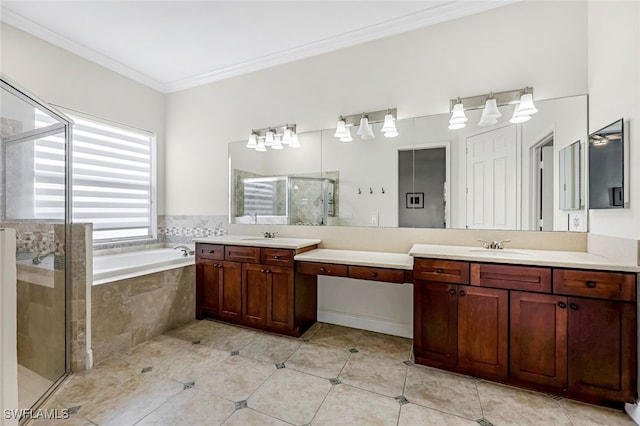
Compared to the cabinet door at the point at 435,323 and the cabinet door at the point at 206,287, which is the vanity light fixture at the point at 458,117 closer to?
the cabinet door at the point at 435,323

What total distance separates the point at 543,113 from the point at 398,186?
1201 mm

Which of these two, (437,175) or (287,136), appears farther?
(287,136)

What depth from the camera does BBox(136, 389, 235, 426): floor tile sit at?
149cm

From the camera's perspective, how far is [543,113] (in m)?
2.08

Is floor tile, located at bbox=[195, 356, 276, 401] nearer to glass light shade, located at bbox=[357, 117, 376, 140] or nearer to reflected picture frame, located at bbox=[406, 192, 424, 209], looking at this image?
reflected picture frame, located at bbox=[406, 192, 424, 209]

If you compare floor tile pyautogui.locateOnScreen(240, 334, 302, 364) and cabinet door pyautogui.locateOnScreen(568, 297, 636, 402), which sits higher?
cabinet door pyautogui.locateOnScreen(568, 297, 636, 402)

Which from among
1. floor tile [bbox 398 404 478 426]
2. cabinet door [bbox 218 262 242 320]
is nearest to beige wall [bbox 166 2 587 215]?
cabinet door [bbox 218 262 242 320]

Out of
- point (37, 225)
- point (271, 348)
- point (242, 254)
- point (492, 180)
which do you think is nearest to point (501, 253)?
point (492, 180)

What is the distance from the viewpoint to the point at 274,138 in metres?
3.04

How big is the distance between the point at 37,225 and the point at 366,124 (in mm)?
2662

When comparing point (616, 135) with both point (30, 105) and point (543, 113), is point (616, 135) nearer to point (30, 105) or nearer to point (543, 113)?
point (543, 113)

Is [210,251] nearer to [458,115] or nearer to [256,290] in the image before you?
[256,290]

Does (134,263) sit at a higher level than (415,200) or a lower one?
lower

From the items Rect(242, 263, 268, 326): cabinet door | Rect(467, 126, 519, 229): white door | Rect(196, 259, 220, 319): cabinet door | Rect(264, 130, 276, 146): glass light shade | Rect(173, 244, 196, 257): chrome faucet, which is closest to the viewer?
Rect(467, 126, 519, 229): white door
